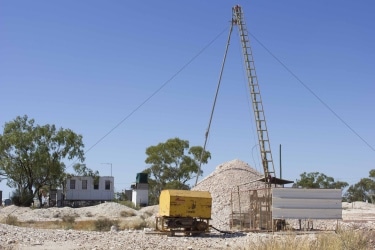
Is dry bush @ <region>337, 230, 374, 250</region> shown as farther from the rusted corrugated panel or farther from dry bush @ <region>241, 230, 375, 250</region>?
the rusted corrugated panel

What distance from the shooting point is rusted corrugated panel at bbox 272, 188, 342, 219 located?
2458 centimetres

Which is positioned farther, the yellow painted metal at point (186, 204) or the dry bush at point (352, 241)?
the yellow painted metal at point (186, 204)

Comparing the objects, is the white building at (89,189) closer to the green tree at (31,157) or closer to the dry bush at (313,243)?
the green tree at (31,157)

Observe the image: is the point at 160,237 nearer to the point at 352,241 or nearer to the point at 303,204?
the point at 303,204

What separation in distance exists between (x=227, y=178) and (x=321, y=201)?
15.1 metres

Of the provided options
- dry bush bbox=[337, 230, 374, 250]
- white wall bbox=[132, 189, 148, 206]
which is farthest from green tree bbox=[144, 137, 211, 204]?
dry bush bbox=[337, 230, 374, 250]

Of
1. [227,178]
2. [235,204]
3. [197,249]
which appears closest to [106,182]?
[227,178]

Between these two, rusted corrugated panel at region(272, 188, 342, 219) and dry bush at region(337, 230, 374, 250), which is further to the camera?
rusted corrugated panel at region(272, 188, 342, 219)

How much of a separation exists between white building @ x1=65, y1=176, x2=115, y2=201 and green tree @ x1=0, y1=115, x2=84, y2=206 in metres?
2.03

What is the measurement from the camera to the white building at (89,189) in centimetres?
6419

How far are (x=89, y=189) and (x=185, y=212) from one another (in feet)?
141

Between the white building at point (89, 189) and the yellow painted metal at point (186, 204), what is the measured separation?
135ft

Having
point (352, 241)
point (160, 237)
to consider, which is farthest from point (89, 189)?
point (352, 241)

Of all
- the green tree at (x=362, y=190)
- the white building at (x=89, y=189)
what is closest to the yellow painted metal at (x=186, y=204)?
the white building at (x=89, y=189)
